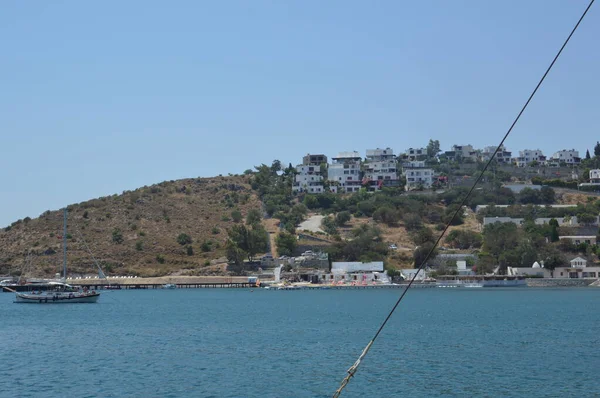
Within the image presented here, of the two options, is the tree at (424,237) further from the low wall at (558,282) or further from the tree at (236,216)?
the tree at (236,216)

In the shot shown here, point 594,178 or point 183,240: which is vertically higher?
point 594,178

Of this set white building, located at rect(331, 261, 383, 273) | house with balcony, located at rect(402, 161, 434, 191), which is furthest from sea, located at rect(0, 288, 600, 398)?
house with balcony, located at rect(402, 161, 434, 191)

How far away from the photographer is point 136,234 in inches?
5502

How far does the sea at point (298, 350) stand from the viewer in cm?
3353

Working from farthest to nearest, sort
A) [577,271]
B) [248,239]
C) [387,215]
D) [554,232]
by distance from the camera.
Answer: [387,215] < [554,232] < [248,239] < [577,271]

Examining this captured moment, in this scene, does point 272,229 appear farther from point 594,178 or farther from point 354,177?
point 594,178

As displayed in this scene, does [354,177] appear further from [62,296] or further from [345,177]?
[62,296]

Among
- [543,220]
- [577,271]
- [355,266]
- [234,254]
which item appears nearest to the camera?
[577,271]

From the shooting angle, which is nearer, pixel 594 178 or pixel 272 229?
pixel 272 229

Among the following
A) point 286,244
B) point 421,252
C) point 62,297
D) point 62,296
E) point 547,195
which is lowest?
point 62,297

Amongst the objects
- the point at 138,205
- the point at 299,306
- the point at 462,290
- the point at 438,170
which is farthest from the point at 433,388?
the point at 438,170

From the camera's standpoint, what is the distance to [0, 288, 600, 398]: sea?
33531mm

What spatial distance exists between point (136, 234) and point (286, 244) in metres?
26.5

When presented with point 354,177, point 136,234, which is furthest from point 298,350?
point 354,177
